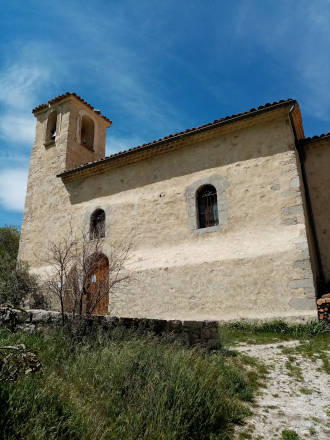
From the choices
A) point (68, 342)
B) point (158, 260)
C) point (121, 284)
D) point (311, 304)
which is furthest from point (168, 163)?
point (68, 342)

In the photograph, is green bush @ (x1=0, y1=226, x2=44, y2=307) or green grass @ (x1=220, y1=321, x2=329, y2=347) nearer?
green grass @ (x1=220, y1=321, x2=329, y2=347)

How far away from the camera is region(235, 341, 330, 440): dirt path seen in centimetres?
328

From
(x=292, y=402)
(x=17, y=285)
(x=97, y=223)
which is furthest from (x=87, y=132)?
(x=292, y=402)

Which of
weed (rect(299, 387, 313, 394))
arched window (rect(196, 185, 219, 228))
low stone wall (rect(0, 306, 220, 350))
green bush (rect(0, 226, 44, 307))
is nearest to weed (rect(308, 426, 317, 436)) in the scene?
weed (rect(299, 387, 313, 394))

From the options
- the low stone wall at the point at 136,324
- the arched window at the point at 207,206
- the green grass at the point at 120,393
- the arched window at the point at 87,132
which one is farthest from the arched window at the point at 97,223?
the green grass at the point at 120,393

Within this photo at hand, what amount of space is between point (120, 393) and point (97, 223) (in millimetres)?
8858

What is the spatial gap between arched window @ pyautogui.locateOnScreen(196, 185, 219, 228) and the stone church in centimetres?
3

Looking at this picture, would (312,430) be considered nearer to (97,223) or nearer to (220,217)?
(220,217)

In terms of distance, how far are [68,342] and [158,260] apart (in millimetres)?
5460

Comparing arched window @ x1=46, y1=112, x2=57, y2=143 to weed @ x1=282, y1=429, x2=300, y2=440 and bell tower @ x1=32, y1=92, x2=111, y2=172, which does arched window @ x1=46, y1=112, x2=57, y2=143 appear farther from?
weed @ x1=282, y1=429, x2=300, y2=440

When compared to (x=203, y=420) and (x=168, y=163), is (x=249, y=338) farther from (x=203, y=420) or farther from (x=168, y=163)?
(x=168, y=163)

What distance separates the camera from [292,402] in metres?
3.90

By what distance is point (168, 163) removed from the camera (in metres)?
10.7

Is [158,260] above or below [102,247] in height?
below
